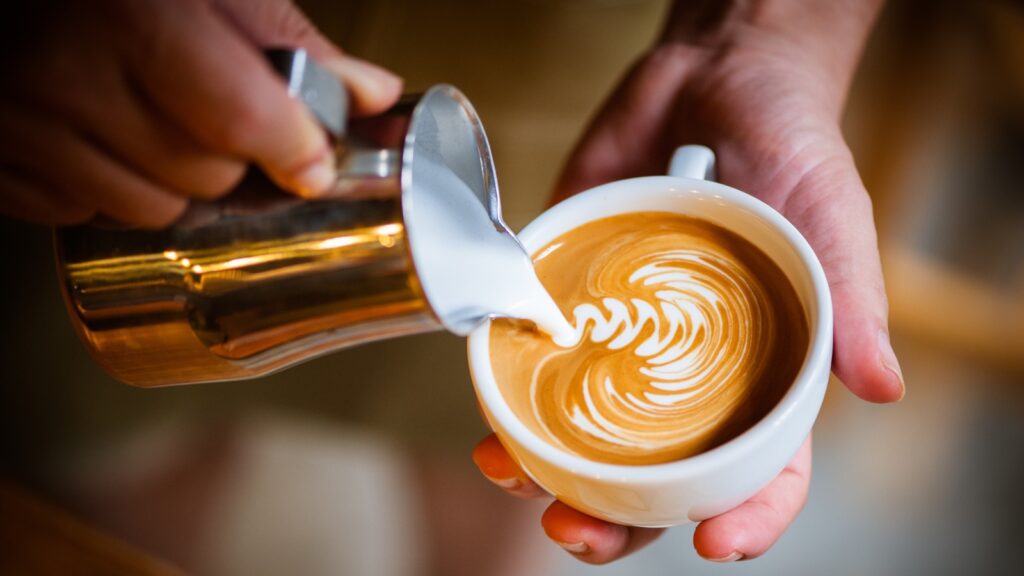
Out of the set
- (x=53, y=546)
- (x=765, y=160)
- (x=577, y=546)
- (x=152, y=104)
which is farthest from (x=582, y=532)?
(x=53, y=546)

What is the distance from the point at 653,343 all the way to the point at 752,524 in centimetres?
21

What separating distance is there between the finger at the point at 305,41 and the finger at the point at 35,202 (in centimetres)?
20

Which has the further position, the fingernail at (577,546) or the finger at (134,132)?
the fingernail at (577,546)

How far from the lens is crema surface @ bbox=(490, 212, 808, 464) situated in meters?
0.79

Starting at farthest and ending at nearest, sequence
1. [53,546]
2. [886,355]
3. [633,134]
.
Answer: [53,546] < [633,134] < [886,355]

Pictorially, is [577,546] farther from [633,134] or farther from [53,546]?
[53,546]

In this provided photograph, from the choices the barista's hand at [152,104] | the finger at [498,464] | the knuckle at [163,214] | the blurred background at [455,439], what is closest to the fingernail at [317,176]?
the barista's hand at [152,104]

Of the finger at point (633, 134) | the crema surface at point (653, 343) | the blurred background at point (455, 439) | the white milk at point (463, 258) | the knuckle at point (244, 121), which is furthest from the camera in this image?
the blurred background at point (455, 439)

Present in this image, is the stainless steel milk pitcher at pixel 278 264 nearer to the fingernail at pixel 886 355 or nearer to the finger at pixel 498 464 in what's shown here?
the finger at pixel 498 464

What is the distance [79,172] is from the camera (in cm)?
65

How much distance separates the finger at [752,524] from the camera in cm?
84

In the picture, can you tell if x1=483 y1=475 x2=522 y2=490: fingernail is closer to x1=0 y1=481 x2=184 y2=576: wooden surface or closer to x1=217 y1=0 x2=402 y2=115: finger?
x1=217 y1=0 x2=402 y2=115: finger

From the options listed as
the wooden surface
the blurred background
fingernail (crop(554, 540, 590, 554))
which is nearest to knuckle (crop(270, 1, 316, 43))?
fingernail (crop(554, 540, 590, 554))

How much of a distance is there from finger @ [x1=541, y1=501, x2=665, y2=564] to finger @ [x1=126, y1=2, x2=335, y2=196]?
1.60 ft
